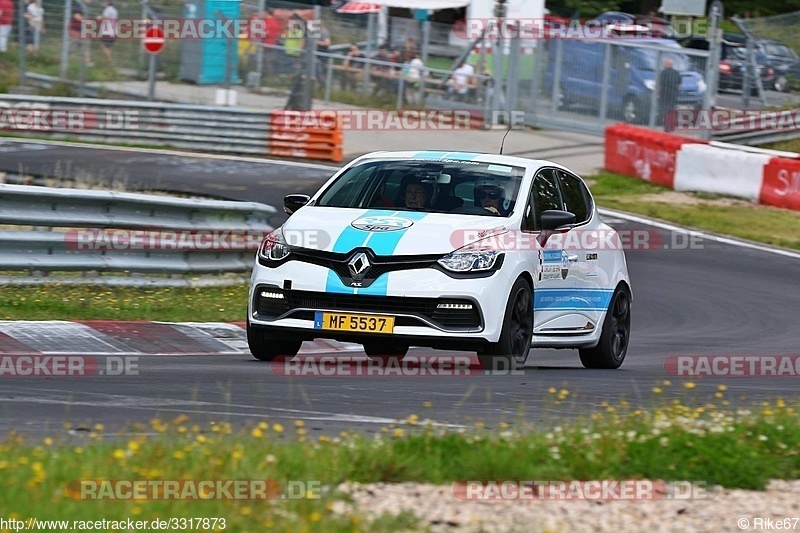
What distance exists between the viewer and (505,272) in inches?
366

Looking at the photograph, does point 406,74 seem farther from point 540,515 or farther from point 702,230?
point 540,515

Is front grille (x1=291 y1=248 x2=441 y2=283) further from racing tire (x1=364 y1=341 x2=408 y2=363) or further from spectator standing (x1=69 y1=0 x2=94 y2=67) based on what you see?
spectator standing (x1=69 y1=0 x2=94 y2=67)

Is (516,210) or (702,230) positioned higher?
(516,210)

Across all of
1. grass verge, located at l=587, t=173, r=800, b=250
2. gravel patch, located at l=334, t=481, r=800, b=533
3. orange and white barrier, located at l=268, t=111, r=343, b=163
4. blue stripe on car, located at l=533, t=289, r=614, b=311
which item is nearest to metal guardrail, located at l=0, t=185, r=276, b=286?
blue stripe on car, located at l=533, t=289, r=614, b=311

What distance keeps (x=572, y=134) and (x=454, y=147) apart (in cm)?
474

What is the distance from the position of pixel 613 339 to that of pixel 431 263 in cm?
275

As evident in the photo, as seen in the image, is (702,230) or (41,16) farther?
(41,16)

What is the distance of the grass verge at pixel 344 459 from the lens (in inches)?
191

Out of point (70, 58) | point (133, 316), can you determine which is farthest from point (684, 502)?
point (70, 58)

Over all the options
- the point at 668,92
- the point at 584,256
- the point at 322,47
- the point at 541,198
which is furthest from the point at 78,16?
the point at 541,198

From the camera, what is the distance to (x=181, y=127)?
2861cm

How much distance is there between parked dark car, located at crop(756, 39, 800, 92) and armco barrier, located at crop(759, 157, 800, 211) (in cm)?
461

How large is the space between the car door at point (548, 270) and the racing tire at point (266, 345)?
174 cm

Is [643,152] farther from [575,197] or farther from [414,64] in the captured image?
[575,197]
